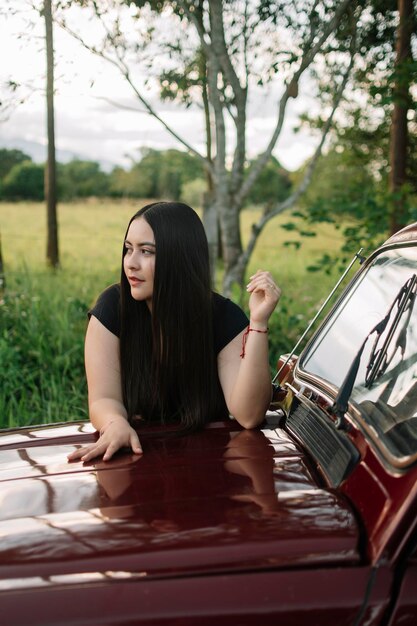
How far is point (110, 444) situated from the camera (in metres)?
1.93

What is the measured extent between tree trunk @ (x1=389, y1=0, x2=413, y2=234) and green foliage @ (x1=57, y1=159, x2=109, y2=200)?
1618 inches

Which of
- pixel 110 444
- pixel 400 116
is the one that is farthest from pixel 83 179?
pixel 110 444

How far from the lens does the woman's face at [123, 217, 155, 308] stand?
7.68 ft

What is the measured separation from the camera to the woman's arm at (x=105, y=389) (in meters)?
1.98

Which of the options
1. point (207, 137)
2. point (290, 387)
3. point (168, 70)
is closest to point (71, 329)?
point (168, 70)

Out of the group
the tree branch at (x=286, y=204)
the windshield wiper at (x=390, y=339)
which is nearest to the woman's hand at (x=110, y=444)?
the windshield wiper at (x=390, y=339)

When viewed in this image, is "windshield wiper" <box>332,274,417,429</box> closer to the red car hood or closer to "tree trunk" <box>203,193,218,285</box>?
the red car hood

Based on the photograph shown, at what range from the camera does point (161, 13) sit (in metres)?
6.75

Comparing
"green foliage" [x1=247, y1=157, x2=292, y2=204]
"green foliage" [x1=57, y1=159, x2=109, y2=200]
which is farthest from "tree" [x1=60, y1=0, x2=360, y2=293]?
"green foliage" [x1=57, y1=159, x2=109, y2=200]

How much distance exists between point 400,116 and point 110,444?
5851mm

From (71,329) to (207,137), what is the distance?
24.4ft

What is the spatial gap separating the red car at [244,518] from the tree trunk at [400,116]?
3.99 m

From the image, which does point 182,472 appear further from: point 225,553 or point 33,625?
point 33,625

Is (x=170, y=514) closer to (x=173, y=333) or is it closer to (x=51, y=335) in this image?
(x=173, y=333)
